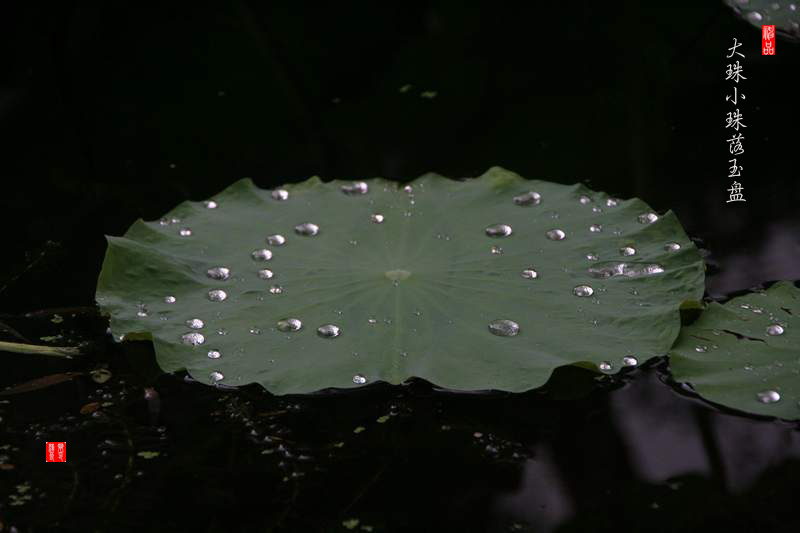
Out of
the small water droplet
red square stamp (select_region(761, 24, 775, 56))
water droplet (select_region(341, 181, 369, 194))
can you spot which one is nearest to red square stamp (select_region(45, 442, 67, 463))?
the small water droplet

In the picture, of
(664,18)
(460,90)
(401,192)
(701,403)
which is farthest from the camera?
(664,18)

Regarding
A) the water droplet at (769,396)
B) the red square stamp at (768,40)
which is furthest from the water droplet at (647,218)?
the red square stamp at (768,40)

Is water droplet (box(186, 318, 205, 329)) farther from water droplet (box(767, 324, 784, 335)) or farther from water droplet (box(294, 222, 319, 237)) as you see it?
water droplet (box(767, 324, 784, 335))

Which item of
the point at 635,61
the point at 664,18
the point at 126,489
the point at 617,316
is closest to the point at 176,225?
the point at 126,489

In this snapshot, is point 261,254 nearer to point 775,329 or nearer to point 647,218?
point 647,218

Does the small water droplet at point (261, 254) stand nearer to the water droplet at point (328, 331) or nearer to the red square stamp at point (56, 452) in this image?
the water droplet at point (328, 331)

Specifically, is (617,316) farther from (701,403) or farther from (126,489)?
(126,489)

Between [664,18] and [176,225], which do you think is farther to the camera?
[664,18]
